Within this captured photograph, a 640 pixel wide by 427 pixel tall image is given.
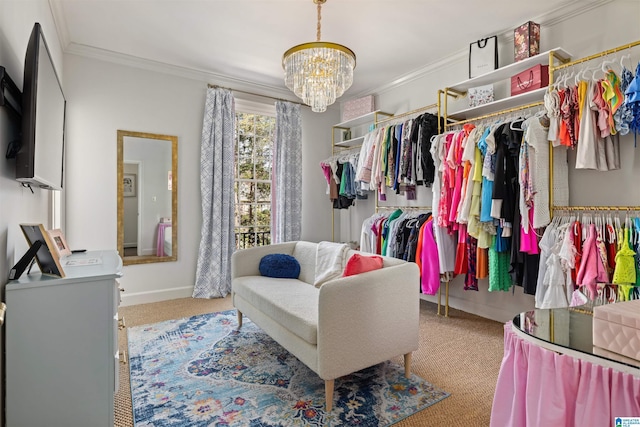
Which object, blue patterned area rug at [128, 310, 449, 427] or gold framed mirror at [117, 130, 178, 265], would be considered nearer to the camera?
blue patterned area rug at [128, 310, 449, 427]

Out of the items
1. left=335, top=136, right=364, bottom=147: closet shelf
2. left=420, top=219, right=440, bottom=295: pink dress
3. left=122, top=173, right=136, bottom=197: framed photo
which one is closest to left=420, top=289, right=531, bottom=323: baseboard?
left=420, top=219, right=440, bottom=295: pink dress

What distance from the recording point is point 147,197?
382cm

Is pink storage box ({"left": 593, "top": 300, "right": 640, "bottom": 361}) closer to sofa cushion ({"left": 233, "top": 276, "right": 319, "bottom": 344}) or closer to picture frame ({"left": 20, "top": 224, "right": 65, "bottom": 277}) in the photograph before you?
sofa cushion ({"left": 233, "top": 276, "right": 319, "bottom": 344})

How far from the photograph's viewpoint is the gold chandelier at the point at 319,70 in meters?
2.24

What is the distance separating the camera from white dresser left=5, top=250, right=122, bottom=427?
1364mm

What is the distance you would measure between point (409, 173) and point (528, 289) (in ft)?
4.83

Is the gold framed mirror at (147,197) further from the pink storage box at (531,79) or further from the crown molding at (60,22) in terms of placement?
the pink storage box at (531,79)

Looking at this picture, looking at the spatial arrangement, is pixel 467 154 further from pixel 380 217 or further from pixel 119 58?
pixel 119 58

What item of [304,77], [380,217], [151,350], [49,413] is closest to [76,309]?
[49,413]

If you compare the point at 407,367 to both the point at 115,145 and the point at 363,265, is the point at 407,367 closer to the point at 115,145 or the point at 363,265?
the point at 363,265

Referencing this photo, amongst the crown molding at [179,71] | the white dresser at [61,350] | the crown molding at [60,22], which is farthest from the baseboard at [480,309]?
the crown molding at [60,22]

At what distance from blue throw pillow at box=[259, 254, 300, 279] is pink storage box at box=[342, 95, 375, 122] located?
2.41m

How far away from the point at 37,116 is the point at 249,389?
5.93 ft

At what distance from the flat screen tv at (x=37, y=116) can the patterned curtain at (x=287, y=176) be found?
2.79 metres
